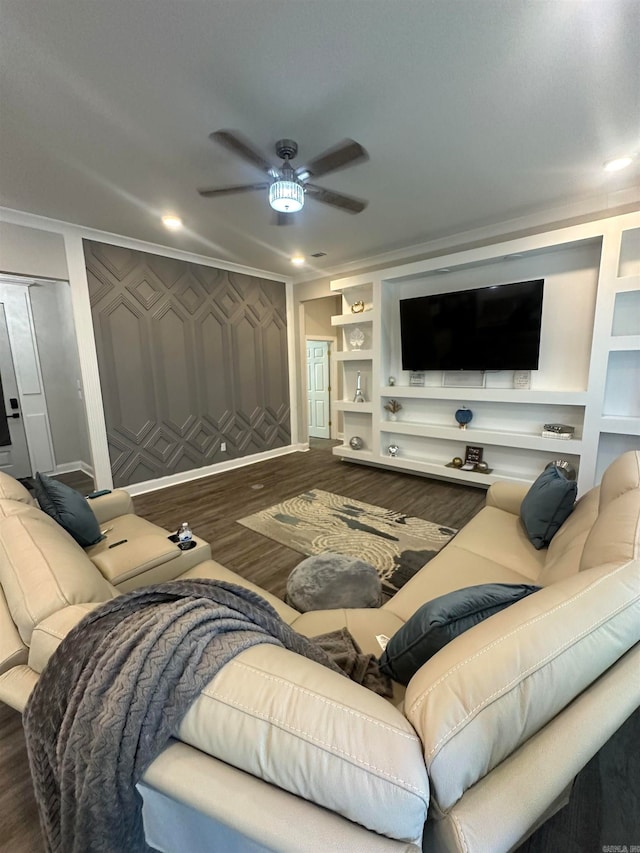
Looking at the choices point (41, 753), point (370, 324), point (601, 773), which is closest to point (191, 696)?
point (41, 753)

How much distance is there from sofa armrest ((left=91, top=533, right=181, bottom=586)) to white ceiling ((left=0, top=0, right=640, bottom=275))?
231 cm

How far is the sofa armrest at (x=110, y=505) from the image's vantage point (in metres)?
2.32

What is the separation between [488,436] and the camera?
3869mm

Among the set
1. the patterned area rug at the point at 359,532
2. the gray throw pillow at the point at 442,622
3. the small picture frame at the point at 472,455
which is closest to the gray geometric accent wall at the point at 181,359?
the patterned area rug at the point at 359,532

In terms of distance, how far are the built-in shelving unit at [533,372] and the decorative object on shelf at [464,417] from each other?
85 mm

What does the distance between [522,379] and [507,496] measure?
78.4 inches

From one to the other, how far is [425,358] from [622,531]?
3516mm

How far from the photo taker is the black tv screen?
11.8 ft

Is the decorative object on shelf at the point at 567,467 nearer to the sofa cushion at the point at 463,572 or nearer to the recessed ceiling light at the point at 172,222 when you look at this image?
the sofa cushion at the point at 463,572

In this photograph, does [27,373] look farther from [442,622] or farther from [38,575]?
[442,622]

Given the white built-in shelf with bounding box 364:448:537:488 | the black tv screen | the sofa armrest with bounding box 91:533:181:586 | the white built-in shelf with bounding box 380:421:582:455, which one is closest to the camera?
the sofa armrest with bounding box 91:533:181:586

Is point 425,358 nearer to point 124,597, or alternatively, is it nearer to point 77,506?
point 77,506

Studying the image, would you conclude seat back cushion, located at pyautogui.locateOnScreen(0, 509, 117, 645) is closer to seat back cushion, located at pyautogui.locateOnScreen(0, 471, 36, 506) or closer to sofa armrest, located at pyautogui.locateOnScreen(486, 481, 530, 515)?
seat back cushion, located at pyautogui.locateOnScreen(0, 471, 36, 506)

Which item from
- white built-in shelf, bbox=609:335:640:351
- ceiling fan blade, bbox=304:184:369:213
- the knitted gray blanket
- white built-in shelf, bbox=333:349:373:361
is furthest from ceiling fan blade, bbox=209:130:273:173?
white built-in shelf, bbox=609:335:640:351
